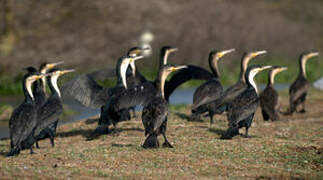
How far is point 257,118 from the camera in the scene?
1962cm

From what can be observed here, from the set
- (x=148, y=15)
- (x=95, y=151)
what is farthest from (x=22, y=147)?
(x=148, y=15)

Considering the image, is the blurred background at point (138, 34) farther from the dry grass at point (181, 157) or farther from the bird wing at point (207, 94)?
the dry grass at point (181, 157)

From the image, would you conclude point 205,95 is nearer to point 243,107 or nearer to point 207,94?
point 207,94

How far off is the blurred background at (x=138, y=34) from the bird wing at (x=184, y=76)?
1152 centimetres

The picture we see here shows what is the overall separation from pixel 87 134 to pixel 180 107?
595 centimetres

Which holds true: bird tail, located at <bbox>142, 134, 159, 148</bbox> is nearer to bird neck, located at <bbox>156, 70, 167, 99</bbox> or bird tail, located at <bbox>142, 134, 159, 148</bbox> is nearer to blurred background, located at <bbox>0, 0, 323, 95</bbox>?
bird neck, located at <bbox>156, 70, 167, 99</bbox>

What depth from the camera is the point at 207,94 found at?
1705 centimetres

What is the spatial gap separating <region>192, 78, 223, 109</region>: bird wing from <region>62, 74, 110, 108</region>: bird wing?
88.5 inches

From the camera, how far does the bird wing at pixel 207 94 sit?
1694 centimetres

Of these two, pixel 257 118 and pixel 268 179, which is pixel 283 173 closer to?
pixel 268 179

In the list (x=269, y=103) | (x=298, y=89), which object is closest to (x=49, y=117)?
(x=269, y=103)

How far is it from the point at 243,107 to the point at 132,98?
2503 millimetres

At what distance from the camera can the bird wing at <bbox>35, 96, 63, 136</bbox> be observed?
1362cm

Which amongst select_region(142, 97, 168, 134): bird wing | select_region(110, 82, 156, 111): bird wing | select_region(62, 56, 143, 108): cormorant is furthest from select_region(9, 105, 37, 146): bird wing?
select_region(62, 56, 143, 108): cormorant
